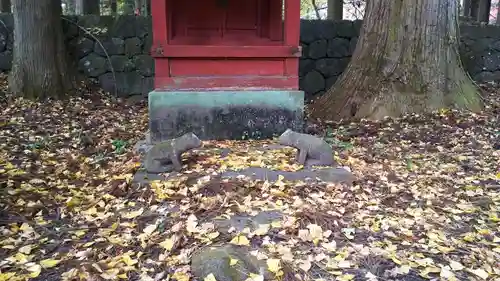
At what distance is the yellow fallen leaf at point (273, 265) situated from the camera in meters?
2.39

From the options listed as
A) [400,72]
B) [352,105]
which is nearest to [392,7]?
[400,72]

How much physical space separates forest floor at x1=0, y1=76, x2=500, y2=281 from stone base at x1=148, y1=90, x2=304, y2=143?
34 centimetres

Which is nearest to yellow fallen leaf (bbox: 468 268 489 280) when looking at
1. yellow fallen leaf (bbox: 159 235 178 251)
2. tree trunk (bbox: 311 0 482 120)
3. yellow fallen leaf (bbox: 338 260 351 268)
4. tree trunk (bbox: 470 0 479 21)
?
yellow fallen leaf (bbox: 338 260 351 268)

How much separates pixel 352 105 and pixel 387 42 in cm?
95

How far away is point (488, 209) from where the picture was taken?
3.39m

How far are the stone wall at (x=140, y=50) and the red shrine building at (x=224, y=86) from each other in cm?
308

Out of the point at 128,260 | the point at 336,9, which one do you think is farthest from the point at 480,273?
the point at 336,9

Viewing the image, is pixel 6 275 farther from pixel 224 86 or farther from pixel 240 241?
pixel 224 86

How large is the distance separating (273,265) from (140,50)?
255 inches

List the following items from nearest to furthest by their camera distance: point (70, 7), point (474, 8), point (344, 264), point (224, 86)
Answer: point (344, 264), point (224, 86), point (474, 8), point (70, 7)

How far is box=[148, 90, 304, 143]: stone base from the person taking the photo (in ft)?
16.0

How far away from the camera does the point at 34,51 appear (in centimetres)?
704

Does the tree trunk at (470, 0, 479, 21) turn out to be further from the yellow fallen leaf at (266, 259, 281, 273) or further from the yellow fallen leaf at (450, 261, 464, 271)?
the yellow fallen leaf at (266, 259, 281, 273)

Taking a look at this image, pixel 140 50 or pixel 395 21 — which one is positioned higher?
pixel 395 21
